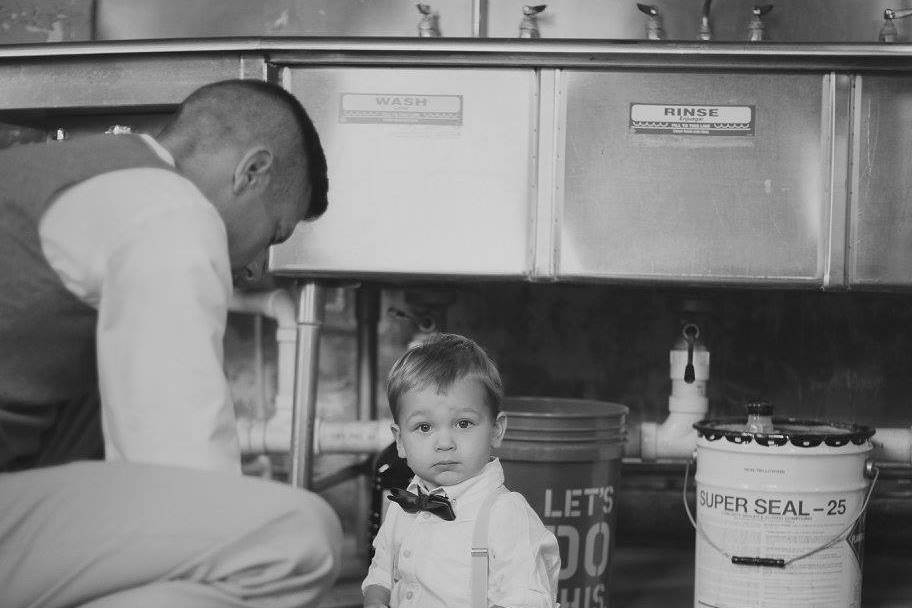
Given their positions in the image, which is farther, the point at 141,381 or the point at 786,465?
the point at 786,465

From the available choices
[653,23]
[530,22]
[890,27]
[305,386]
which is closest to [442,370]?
[305,386]

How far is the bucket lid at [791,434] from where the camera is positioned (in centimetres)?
206

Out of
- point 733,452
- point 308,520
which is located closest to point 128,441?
point 308,520

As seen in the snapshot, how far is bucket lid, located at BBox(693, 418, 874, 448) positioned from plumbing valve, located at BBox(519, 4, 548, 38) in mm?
943

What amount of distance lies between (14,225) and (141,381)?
22 centimetres

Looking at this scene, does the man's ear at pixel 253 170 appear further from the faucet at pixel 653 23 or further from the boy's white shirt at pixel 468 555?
the faucet at pixel 653 23

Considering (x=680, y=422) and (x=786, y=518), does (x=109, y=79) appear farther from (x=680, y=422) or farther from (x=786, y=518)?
(x=786, y=518)

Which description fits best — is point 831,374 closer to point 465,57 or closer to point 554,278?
point 554,278

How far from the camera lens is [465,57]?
7.00 feet

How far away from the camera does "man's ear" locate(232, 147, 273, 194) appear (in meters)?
1.22

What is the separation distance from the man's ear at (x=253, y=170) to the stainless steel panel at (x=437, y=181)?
904mm

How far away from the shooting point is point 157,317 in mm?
971

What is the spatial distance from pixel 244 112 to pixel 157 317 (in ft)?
1.21

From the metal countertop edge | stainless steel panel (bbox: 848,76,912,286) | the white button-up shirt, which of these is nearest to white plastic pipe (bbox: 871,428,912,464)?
stainless steel panel (bbox: 848,76,912,286)
